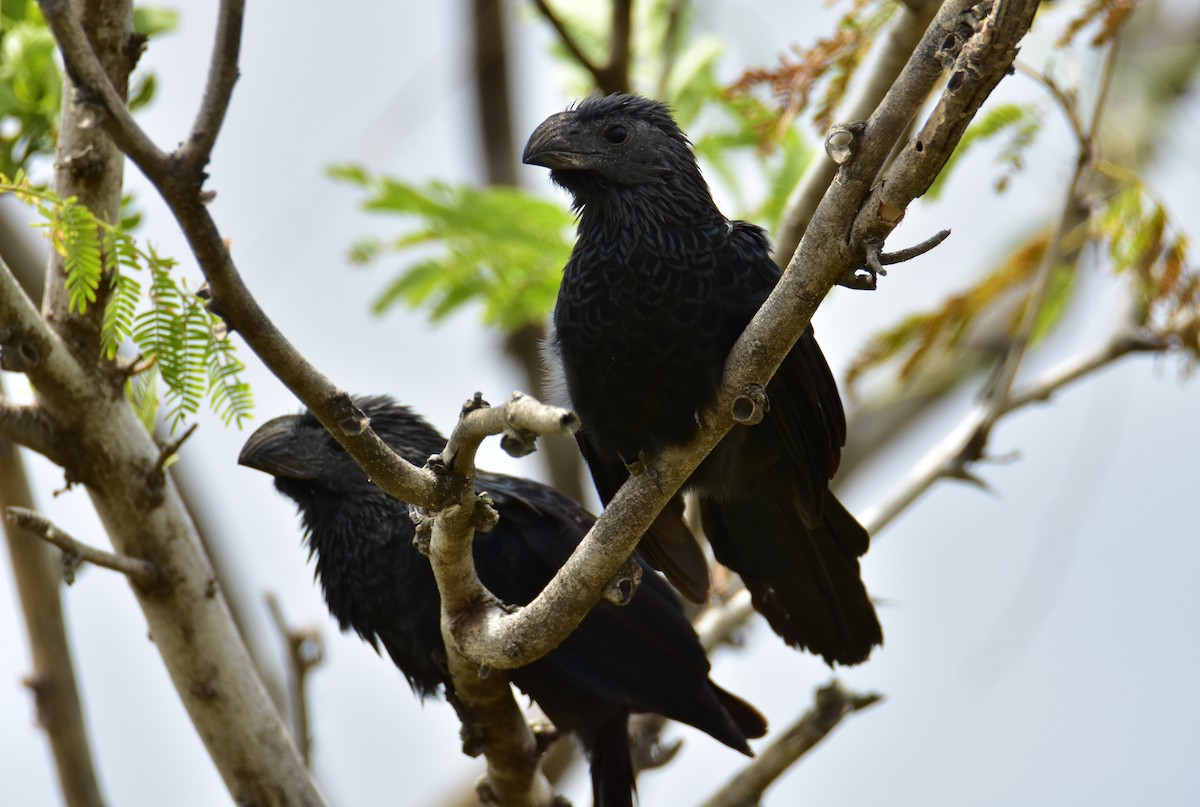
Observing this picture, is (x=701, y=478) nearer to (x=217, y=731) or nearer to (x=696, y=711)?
(x=696, y=711)

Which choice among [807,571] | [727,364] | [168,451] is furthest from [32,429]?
[807,571]

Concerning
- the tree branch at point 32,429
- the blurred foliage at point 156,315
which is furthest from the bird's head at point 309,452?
the blurred foliage at point 156,315

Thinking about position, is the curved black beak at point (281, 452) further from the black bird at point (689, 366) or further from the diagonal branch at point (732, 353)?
the diagonal branch at point (732, 353)

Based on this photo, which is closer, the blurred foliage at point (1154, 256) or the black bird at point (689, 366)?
the black bird at point (689, 366)

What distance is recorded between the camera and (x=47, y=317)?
3.94m

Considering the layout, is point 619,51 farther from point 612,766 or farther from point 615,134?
point 612,766

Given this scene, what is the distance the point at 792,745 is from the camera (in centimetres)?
462

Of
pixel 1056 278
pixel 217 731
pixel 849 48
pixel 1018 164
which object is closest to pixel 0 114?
pixel 217 731

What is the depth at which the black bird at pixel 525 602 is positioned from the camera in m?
4.43

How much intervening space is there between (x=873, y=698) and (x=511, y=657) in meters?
1.70

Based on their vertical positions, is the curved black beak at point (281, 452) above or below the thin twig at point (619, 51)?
below

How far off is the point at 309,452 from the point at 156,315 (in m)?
1.43

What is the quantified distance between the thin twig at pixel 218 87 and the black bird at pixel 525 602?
1.83 m

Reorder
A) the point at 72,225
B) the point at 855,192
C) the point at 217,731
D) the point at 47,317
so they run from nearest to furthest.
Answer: the point at 855,192
the point at 72,225
the point at 47,317
the point at 217,731
